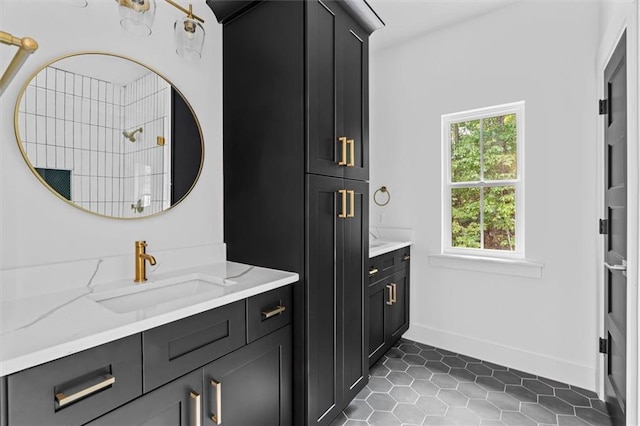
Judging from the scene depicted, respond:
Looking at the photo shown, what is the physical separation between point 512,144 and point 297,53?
205 cm

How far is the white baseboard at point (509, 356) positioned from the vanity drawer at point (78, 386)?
2.65 metres

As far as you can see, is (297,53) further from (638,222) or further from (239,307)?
(638,222)

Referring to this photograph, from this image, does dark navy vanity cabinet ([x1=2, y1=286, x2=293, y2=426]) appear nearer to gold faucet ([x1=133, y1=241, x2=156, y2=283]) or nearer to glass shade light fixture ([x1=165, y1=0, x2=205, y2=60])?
gold faucet ([x1=133, y1=241, x2=156, y2=283])

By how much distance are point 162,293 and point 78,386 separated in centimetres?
62

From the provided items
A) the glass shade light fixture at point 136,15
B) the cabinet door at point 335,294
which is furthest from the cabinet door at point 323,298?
the glass shade light fixture at point 136,15

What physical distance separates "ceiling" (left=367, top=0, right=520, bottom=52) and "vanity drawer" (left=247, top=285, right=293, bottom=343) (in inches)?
94.3

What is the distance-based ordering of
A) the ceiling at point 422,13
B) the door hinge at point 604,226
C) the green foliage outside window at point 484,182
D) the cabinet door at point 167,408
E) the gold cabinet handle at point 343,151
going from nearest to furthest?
1. the cabinet door at point 167,408
2. the gold cabinet handle at point 343,151
3. the door hinge at point 604,226
4. the ceiling at point 422,13
5. the green foliage outside window at point 484,182

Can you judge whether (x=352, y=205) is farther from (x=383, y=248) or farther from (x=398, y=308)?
(x=398, y=308)

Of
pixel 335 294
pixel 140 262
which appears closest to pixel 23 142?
pixel 140 262

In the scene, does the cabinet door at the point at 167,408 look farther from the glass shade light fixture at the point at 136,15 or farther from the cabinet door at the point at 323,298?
the glass shade light fixture at the point at 136,15

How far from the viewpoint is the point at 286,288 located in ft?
5.33

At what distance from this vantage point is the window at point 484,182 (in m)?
2.71

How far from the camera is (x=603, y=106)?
2.17 metres

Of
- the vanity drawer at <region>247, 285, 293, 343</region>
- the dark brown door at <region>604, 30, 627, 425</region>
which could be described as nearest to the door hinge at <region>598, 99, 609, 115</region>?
the dark brown door at <region>604, 30, 627, 425</region>
